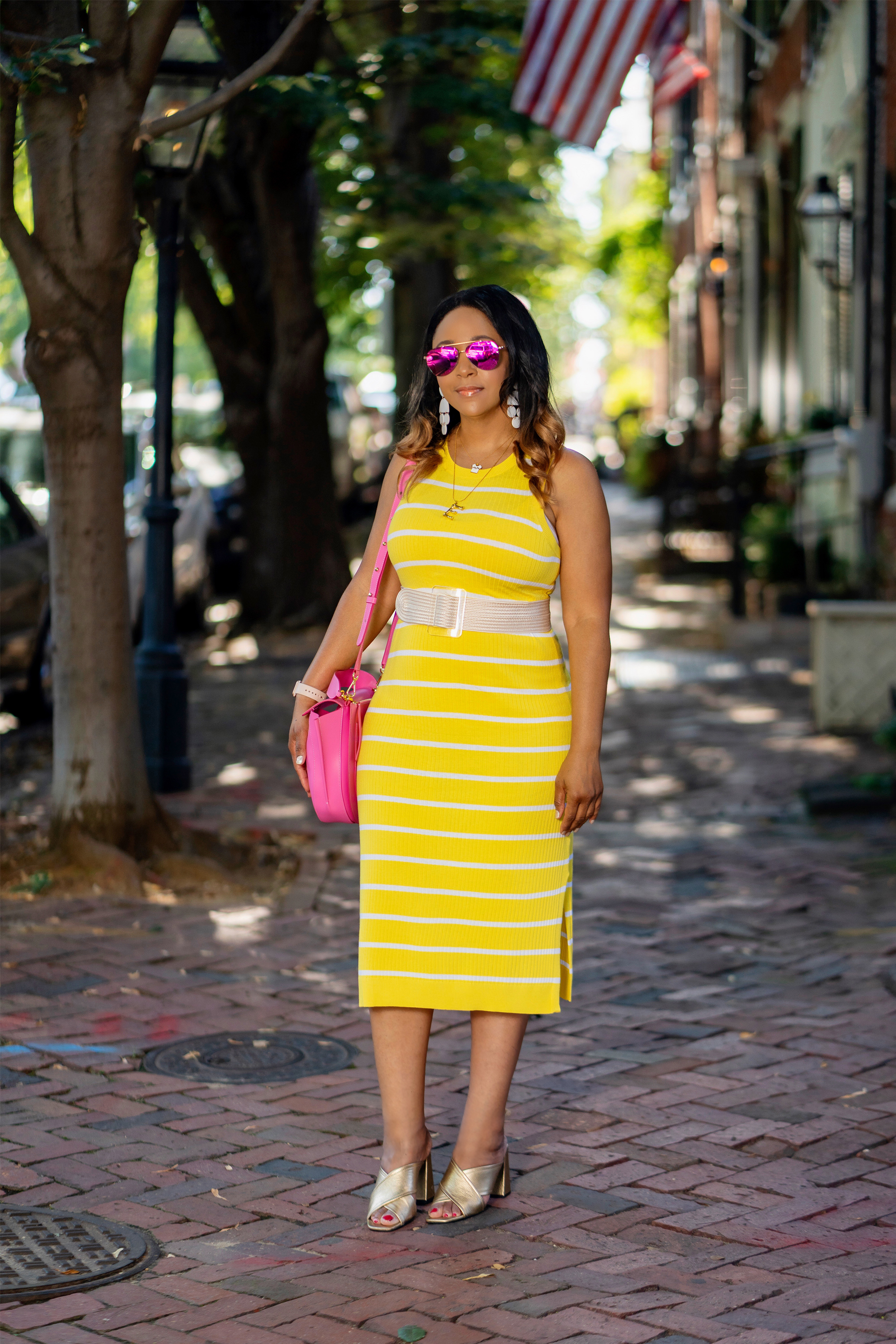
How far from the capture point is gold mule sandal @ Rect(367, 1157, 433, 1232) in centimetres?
373

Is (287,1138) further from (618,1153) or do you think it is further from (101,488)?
(101,488)

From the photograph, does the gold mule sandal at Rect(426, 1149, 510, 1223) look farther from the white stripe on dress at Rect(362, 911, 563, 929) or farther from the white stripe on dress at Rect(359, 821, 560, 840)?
the white stripe on dress at Rect(359, 821, 560, 840)

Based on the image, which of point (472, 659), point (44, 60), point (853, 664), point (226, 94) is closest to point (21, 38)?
point (44, 60)

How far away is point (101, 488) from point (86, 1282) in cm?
395

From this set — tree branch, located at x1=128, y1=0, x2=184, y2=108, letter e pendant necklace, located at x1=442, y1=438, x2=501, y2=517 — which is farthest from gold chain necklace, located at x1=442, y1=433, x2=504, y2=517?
tree branch, located at x1=128, y1=0, x2=184, y2=108

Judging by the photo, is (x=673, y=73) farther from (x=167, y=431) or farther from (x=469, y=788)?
(x=469, y=788)

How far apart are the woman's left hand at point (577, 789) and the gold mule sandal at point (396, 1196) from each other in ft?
2.70

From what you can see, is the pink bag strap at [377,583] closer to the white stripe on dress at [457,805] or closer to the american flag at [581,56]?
the white stripe on dress at [457,805]

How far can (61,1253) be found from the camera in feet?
11.8

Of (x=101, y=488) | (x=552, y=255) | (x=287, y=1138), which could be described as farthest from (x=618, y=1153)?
(x=552, y=255)

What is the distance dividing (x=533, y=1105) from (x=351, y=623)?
1.50 m

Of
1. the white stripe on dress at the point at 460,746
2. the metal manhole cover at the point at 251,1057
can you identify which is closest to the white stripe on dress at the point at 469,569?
the white stripe on dress at the point at 460,746

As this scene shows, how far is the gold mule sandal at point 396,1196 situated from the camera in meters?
3.73

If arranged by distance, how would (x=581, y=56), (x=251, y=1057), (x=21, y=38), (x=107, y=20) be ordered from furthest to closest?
1. (x=581, y=56)
2. (x=107, y=20)
3. (x=21, y=38)
4. (x=251, y=1057)
